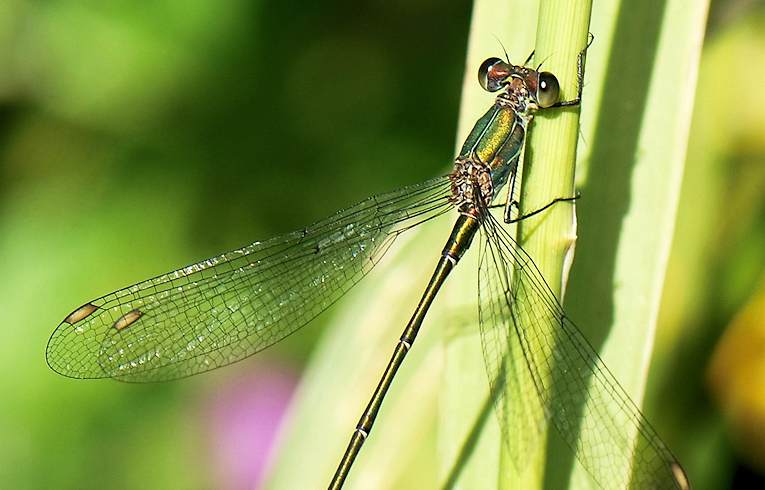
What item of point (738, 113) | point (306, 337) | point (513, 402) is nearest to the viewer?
point (513, 402)

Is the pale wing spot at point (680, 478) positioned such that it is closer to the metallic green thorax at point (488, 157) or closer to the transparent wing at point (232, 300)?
the metallic green thorax at point (488, 157)

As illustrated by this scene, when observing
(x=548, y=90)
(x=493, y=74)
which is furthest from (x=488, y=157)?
(x=548, y=90)

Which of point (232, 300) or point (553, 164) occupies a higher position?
point (553, 164)

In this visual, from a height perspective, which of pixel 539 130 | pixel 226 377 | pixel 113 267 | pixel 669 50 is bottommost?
pixel 226 377

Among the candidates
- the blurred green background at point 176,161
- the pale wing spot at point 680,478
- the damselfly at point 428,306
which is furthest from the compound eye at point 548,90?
the blurred green background at point 176,161

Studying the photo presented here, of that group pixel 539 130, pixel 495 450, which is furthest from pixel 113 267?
pixel 539 130

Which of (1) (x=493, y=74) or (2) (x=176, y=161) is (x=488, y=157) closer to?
(1) (x=493, y=74)

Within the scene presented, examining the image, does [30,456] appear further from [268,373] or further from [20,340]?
[268,373]

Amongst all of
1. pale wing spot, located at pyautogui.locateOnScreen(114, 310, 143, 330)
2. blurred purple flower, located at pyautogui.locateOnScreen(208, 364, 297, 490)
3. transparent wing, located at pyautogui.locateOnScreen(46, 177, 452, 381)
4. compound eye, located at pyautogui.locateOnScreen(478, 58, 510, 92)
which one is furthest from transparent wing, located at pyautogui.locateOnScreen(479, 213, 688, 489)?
blurred purple flower, located at pyautogui.locateOnScreen(208, 364, 297, 490)
